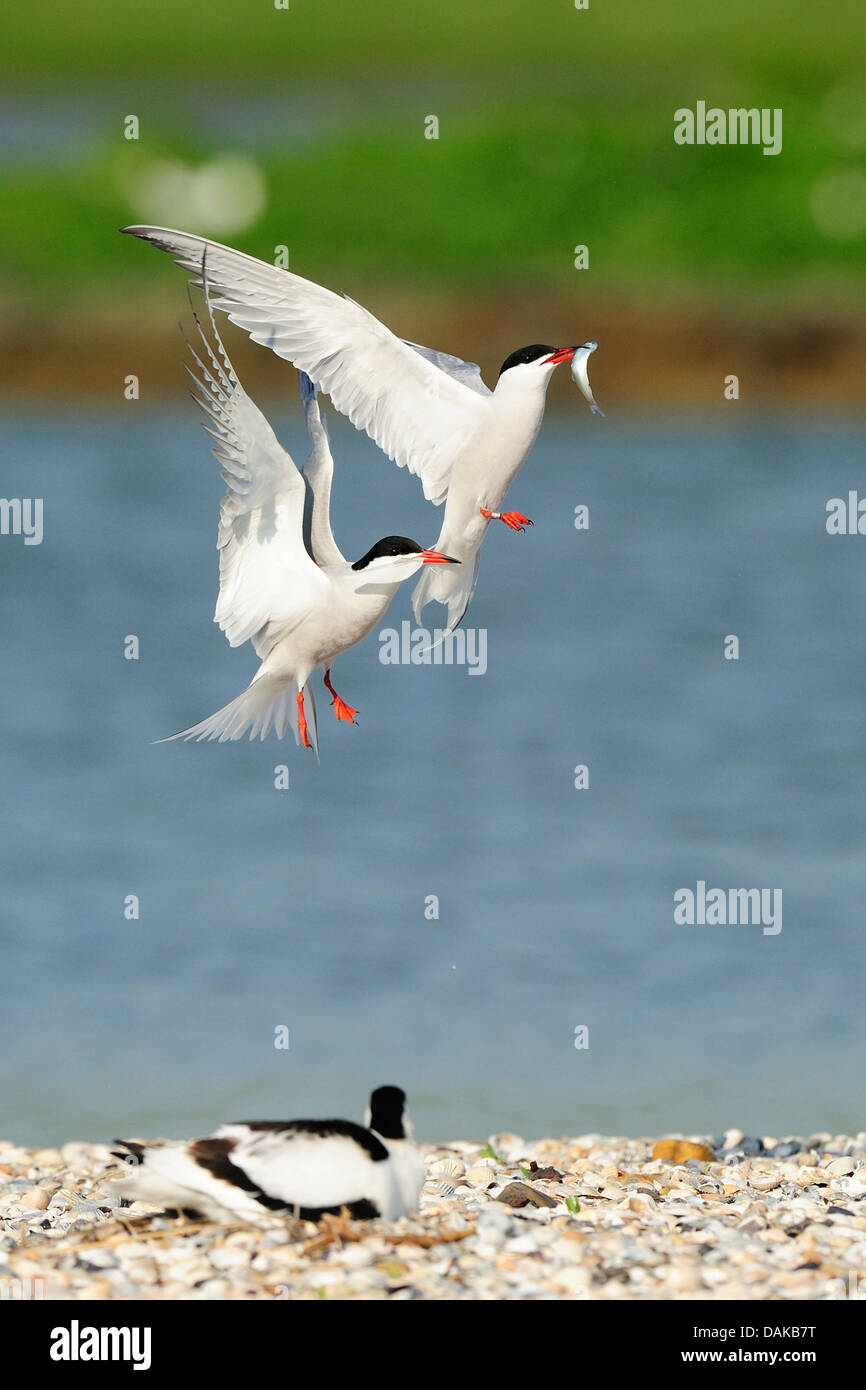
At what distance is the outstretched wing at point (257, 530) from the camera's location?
562 cm

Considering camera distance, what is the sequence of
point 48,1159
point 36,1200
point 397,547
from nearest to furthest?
point 397,547 → point 36,1200 → point 48,1159

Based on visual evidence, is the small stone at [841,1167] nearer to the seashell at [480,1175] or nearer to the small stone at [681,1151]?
the small stone at [681,1151]

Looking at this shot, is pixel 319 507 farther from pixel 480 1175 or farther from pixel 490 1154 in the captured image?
pixel 490 1154

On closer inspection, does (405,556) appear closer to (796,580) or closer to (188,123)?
(796,580)

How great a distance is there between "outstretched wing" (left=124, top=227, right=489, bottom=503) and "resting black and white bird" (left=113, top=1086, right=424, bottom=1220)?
1720 millimetres

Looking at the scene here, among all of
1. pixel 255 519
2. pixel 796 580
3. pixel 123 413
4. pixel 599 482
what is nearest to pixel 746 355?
pixel 599 482

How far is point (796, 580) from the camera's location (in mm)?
17625

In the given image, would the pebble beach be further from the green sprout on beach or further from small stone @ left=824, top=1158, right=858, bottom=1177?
the green sprout on beach

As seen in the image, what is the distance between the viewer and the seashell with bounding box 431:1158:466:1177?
6.91 m

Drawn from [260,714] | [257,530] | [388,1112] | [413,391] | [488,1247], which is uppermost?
[413,391]

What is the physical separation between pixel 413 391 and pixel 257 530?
559 mm

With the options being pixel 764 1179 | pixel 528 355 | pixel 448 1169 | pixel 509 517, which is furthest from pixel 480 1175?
pixel 528 355

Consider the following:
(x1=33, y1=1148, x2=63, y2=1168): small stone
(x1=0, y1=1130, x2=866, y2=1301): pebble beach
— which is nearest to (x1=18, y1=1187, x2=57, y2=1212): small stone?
(x1=0, y1=1130, x2=866, y2=1301): pebble beach

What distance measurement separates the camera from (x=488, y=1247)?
18.8 feet
